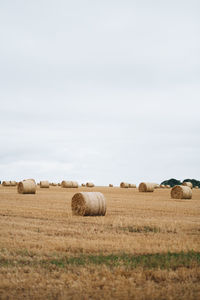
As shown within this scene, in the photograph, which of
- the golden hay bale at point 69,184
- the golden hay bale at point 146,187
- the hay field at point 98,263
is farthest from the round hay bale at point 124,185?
the hay field at point 98,263

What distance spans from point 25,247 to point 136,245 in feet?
8.96

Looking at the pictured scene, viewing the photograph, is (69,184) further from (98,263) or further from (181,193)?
(98,263)

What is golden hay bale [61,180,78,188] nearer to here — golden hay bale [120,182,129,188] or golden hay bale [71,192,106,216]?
golden hay bale [120,182,129,188]

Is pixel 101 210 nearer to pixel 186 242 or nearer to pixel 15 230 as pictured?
pixel 15 230

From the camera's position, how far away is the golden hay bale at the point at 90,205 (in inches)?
629

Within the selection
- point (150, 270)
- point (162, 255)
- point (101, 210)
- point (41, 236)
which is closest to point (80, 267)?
point (150, 270)

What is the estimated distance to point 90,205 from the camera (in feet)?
52.5

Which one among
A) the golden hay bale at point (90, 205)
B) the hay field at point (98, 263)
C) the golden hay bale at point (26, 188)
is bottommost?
the hay field at point (98, 263)

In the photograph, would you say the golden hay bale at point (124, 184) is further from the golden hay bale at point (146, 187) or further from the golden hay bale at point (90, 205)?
the golden hay bale at point (90, 205)

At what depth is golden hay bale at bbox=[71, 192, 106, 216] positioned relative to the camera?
16.0 metres

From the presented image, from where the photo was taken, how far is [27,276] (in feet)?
21.0

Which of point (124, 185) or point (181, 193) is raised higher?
point (124, 185)

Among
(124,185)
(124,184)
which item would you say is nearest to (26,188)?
(124,185)

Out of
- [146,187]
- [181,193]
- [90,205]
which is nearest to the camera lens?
[90,205]
